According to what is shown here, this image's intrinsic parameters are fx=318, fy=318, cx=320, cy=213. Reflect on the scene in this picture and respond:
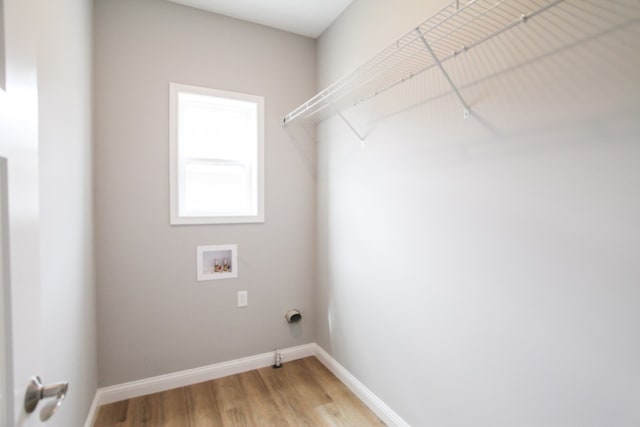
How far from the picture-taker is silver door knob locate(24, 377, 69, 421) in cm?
63

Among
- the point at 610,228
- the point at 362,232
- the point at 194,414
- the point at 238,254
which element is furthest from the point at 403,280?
the point at 194,414

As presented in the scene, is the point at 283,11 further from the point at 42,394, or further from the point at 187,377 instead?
the point at 187,377

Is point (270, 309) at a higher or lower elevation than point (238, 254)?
lower

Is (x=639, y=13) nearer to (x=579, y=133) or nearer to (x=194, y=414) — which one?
(x=579, y=133)

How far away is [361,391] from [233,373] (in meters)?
0.99

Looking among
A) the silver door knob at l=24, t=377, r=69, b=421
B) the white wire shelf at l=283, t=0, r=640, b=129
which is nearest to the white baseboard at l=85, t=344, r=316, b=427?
the silver door knob at l=24, t=377, r=69, b=421

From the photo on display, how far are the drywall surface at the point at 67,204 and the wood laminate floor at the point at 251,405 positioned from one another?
31 cm

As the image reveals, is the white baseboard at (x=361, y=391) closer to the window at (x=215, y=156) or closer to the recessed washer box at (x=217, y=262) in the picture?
the recessed washer box at (x=217, y=262)

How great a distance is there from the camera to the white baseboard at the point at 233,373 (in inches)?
75.5

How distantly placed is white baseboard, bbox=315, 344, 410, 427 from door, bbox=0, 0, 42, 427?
170cm

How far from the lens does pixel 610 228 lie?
37.6 inches

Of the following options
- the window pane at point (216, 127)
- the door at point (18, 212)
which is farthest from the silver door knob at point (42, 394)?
the window pane at point (216, 127)

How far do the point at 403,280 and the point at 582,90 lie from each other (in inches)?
44.4

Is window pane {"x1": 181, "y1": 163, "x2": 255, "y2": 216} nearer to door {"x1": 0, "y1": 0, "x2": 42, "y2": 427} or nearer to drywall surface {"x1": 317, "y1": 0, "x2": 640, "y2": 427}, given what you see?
drywall surface {"x1": 317, "y1": 0, "x2": 640, "y2": 427}
